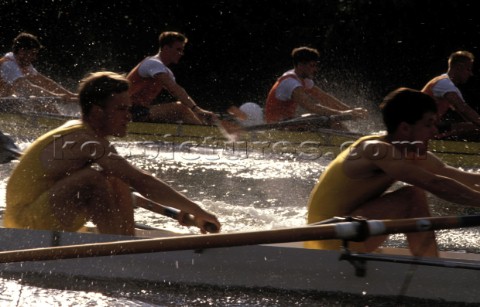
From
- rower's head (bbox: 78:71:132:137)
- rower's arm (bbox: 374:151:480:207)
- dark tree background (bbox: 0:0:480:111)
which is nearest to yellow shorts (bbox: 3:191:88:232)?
rower's head (bbox: 78:71:132:137)

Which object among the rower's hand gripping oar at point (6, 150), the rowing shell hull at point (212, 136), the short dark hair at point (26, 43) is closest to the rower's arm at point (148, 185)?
the rower's hand gripping oar at point (6, 150)

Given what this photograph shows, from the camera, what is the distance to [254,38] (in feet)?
68.0

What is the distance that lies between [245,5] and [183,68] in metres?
1.98

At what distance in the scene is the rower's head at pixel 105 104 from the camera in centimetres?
587

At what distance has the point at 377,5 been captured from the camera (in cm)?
1908

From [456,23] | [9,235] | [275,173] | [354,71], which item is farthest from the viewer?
[354,71]

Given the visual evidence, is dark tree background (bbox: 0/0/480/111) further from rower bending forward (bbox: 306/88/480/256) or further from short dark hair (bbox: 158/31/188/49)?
rower bending forward (bbox: 306/88/480/256)

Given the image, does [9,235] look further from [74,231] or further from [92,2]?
[92,2]

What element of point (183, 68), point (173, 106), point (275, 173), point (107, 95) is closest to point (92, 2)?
point (183, 68)

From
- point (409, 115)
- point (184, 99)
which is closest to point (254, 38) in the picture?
point (184, 99)

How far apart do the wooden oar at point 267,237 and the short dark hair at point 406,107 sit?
0.80 metres

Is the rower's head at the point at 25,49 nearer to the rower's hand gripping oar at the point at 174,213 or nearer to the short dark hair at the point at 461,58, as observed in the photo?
the short dark hair at the point at 461,58

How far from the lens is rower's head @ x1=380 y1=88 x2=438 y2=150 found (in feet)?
18.7

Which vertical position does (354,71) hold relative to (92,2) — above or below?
below
